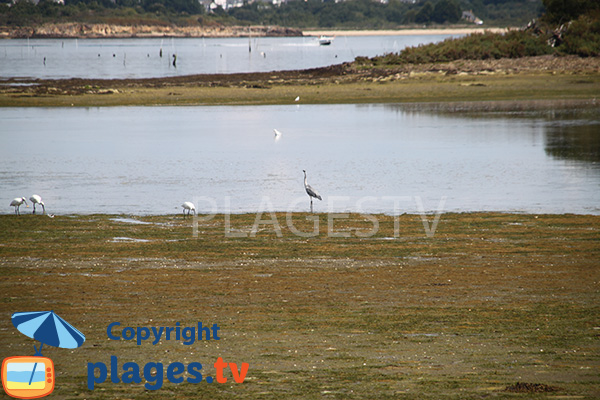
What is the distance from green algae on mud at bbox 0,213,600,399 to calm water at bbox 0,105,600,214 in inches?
130

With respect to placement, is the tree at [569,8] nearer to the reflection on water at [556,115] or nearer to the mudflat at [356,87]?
the mudflat at [356,87]

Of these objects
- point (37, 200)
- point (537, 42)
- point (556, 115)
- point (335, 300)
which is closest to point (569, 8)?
point (537, 42)

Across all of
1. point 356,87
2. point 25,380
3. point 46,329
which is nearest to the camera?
point 25,380

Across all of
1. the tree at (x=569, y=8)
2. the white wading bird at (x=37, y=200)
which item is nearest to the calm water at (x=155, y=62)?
the tree at (x=569, y=8)

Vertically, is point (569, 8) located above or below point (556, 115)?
above

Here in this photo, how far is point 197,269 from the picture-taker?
11.7 m

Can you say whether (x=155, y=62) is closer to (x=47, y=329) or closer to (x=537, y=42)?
(x=537, y=42)

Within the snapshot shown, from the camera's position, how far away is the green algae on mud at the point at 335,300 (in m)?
7.17

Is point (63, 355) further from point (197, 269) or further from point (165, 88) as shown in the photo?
point (165, 88)

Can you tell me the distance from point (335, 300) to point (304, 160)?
16831 millimetres

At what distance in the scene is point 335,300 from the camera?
9875 millimetres

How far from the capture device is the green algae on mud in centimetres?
717

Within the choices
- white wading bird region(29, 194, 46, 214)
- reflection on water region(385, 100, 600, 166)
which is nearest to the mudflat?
reflection on water region(385, 100, 600, 166)

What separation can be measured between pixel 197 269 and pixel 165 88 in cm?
4187
